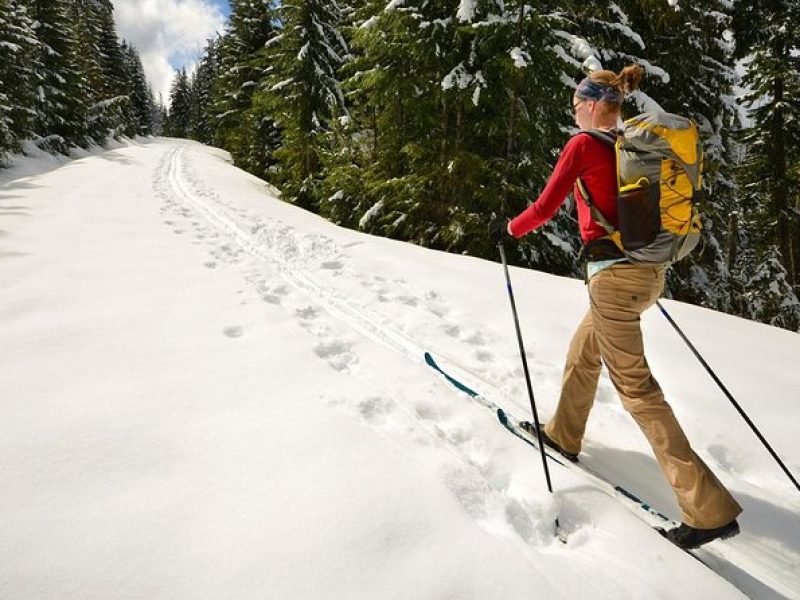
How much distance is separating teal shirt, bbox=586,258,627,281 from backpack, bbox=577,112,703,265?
0.14 metres

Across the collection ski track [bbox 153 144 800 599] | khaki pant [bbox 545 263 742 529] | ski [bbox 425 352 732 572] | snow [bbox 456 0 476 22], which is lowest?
ski [bbox 425 352 732 572]

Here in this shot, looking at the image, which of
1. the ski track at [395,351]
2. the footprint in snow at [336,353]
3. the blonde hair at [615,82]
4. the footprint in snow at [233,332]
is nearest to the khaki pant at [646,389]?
the ski track at [395,351]

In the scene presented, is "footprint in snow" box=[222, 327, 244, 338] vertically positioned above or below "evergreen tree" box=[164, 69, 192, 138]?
below

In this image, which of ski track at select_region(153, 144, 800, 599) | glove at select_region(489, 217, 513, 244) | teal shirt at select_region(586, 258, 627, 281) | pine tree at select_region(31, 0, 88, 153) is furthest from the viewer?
pine tree at select_region(31, 0, 88, 153)

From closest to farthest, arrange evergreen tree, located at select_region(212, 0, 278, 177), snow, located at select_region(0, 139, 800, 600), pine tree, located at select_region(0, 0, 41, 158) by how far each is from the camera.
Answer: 1. snow, located at select_region(0, 139, 800, 600)
2. pine tree, located at select_region(0, 0, 41, 158)
3. evergreen tree, located at select_region(212, 0, 278, 177)

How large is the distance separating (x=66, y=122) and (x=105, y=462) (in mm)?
30554

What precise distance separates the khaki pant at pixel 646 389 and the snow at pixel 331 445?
288 mm

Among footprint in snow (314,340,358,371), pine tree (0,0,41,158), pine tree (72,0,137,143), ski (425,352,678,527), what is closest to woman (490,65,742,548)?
ski (425,352,678,527)

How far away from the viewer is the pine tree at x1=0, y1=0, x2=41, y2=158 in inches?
690

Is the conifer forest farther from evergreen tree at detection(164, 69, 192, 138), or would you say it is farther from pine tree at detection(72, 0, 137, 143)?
evergreen tree at detection(164, 69, 192, 138)

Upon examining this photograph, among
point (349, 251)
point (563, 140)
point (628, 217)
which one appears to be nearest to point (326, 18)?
point (563, 140)

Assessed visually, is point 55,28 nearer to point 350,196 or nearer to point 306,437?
point 350,196

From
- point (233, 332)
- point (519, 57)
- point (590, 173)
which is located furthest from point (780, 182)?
point (233, 332)

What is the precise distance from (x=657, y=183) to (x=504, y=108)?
7007 mm
